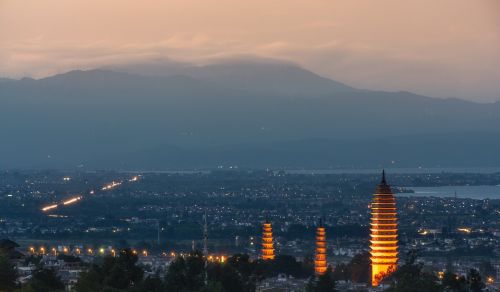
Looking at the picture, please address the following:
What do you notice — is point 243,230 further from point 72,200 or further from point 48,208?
point 72,200

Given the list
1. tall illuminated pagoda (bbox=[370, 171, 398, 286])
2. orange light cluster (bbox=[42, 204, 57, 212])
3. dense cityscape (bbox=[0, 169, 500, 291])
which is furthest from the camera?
orange light cluster (bbox=[42, 204, 57, 212])

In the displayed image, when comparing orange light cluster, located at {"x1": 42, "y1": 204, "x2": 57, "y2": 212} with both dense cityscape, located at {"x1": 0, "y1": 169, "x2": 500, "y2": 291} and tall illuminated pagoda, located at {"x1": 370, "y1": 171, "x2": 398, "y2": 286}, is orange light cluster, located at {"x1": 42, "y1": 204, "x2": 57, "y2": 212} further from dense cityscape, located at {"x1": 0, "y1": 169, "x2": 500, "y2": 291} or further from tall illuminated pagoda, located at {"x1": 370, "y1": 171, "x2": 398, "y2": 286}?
tall illuminated pagoda, located at {"x1": 370, "y1": 171, "x2": 398, "y2": 286}

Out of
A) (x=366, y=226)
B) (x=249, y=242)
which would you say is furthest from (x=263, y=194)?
(x=249, y=242)

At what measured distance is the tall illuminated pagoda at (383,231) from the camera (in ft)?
276

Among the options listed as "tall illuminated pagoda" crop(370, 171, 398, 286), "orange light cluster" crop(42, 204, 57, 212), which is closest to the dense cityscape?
"orange light cluster" crop(42, 204, 57, 212)

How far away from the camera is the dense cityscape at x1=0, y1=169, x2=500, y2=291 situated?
84.8m

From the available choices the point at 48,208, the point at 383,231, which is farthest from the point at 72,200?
the point at 383,231

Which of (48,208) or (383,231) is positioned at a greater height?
(383,231)

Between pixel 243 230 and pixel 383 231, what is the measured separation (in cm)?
5205

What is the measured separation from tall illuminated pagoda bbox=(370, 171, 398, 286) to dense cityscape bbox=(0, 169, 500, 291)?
105cm

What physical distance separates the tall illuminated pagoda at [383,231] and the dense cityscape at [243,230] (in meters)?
1.05

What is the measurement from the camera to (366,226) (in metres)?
136

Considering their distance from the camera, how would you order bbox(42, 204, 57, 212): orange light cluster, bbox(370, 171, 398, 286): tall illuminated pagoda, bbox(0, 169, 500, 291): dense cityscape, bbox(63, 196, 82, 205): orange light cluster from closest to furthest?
bbox(370, 171, 398, 286): tall illuminated pagoda → bbox(0, 169, 500, 291): dense cityscape → bbox(42, 204, 57, 212): orange light cluster → bbox(63, 196, 82, 205): orange light cluster

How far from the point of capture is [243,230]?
13638cm
